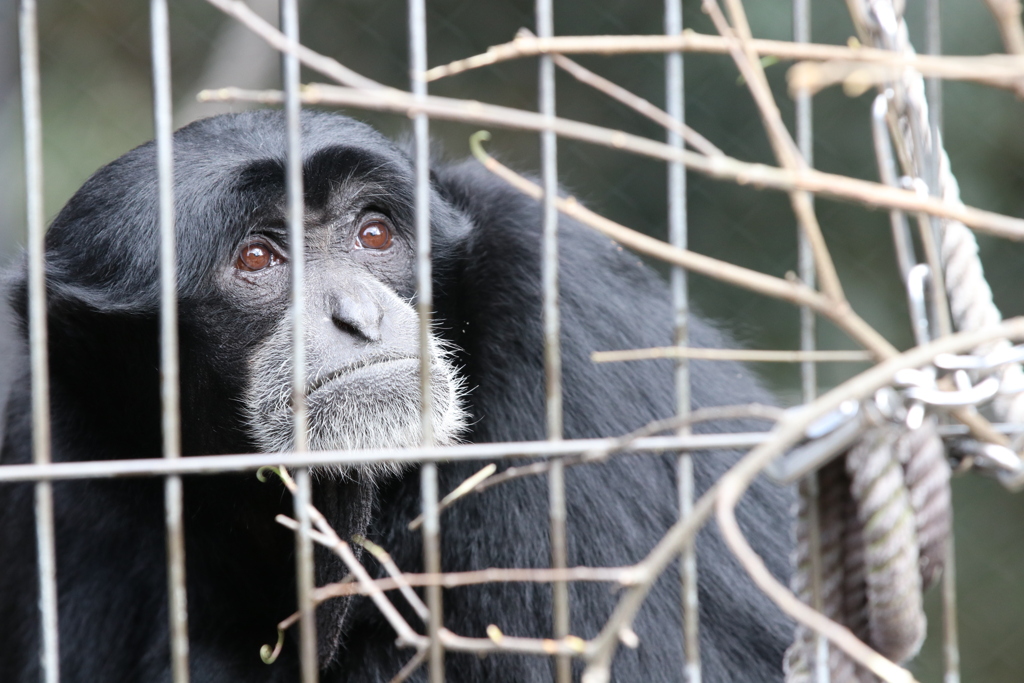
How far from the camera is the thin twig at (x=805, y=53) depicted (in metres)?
1.04

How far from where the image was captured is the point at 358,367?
2.17 m

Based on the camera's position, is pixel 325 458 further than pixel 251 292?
No

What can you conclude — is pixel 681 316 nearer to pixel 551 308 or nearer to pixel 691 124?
pixel 551 308

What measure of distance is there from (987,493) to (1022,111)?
203 centimetres

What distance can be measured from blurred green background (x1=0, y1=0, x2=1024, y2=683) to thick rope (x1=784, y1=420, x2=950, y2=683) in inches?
145

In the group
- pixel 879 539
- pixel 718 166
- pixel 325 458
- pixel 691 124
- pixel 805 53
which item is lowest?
pixel 879 539

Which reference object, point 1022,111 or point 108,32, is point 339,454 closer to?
point 1022,111

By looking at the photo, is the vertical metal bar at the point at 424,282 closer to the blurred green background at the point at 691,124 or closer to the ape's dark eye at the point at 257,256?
the ape's dark eye at the point at 257,256

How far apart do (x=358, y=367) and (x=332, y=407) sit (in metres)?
0.11

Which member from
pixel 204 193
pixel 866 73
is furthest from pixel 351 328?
pixel 866 73

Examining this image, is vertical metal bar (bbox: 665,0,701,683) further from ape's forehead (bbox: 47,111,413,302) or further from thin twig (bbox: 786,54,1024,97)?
ape's forehead (bbox: 47,111,413,302)

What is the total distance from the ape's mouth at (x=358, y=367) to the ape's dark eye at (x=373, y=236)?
0.45m

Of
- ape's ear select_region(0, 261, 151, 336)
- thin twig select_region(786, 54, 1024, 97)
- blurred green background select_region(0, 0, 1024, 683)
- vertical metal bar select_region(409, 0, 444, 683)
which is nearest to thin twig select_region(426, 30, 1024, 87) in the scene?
thin twig select_region(786, 54, 1024, 97)

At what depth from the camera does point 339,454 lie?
1.36 meters
